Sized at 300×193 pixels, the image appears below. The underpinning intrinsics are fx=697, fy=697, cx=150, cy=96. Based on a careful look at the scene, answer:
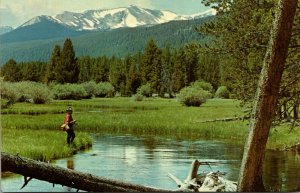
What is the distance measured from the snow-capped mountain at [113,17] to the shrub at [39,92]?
66 cm

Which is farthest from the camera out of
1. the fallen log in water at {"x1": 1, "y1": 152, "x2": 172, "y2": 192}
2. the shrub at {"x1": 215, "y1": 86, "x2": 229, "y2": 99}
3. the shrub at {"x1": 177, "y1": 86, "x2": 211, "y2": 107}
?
the shrub at {"x1": 215, "y1": 86, "x2": 229, "y2": 99}

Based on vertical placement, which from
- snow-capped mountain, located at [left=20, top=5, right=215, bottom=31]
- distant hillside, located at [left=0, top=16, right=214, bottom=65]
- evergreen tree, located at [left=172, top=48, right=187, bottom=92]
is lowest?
evergreen tree, located at [left=172, top=48, right=187, bottom=92]

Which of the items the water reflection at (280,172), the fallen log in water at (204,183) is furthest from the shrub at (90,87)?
the water reflection at (280,172)

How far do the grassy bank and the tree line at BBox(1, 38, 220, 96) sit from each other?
210mm

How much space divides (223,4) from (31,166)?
10.3 feet

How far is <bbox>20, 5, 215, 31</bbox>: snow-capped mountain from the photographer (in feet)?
24.7

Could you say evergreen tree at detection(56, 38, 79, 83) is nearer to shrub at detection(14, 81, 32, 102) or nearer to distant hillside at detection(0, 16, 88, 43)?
distant hillside at detection(0, 16, 88, 43)

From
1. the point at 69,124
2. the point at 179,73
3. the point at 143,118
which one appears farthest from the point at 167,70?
the point at 69,124

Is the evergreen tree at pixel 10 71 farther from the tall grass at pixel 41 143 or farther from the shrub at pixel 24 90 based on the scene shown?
the tall grass at pixel 41 143

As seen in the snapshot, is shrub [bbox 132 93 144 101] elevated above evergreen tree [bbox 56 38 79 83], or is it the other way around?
evergreen tree [bbox 56 38 79 83]

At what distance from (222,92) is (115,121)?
4.28 ft

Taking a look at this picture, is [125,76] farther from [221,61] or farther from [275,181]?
[275,181]

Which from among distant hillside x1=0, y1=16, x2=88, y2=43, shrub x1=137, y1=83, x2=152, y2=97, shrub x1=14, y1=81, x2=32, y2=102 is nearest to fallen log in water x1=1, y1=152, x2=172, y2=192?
shrub x1=14, y1=81, x2=32, y2=102

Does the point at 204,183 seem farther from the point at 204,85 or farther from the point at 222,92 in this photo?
the point at 222,92
